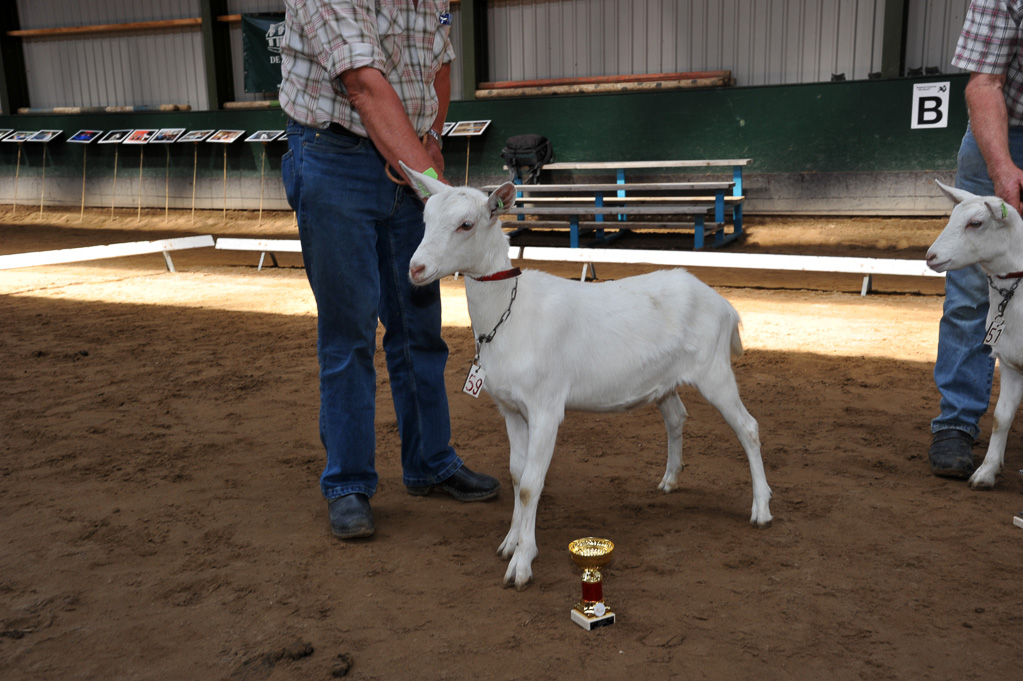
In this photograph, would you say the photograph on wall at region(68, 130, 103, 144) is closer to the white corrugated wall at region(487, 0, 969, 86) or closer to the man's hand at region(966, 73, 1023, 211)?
the white corrugated wall at region(487, 0, 969, 86)

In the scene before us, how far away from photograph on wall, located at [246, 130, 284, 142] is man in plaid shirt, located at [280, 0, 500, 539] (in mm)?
12218

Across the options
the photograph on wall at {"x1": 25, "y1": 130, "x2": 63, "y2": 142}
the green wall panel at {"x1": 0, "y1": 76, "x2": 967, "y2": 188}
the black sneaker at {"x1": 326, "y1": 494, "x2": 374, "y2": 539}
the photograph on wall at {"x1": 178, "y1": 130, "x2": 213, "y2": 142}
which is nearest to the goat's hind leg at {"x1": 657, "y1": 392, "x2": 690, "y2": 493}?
the black sneaker at {"x1": 326, "y1": 494, "x2": 374, "y2": 539}

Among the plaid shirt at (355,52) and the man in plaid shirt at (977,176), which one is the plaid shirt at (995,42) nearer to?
the man in plaid shirt at (977,176)

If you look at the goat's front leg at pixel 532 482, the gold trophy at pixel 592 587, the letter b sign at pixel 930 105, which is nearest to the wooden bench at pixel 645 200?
the letter b sign at pixel 930 105

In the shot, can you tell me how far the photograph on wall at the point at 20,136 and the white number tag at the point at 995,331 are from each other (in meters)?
18.3

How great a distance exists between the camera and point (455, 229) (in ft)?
8.11

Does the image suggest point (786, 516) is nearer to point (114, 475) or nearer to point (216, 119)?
point (114, 475)

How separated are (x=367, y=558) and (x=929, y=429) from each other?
2689mm

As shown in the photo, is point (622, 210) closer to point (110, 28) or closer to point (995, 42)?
point (995, 42)

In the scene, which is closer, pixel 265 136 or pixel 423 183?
pixel 423 183

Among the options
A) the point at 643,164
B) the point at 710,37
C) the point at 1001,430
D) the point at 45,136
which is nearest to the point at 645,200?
the point at 643,164

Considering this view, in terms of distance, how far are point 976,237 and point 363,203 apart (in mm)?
2174

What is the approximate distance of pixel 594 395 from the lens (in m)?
2.76

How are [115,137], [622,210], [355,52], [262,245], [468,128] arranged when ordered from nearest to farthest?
[355,52], [262,245], [622,210], [468,128], [115,137]
